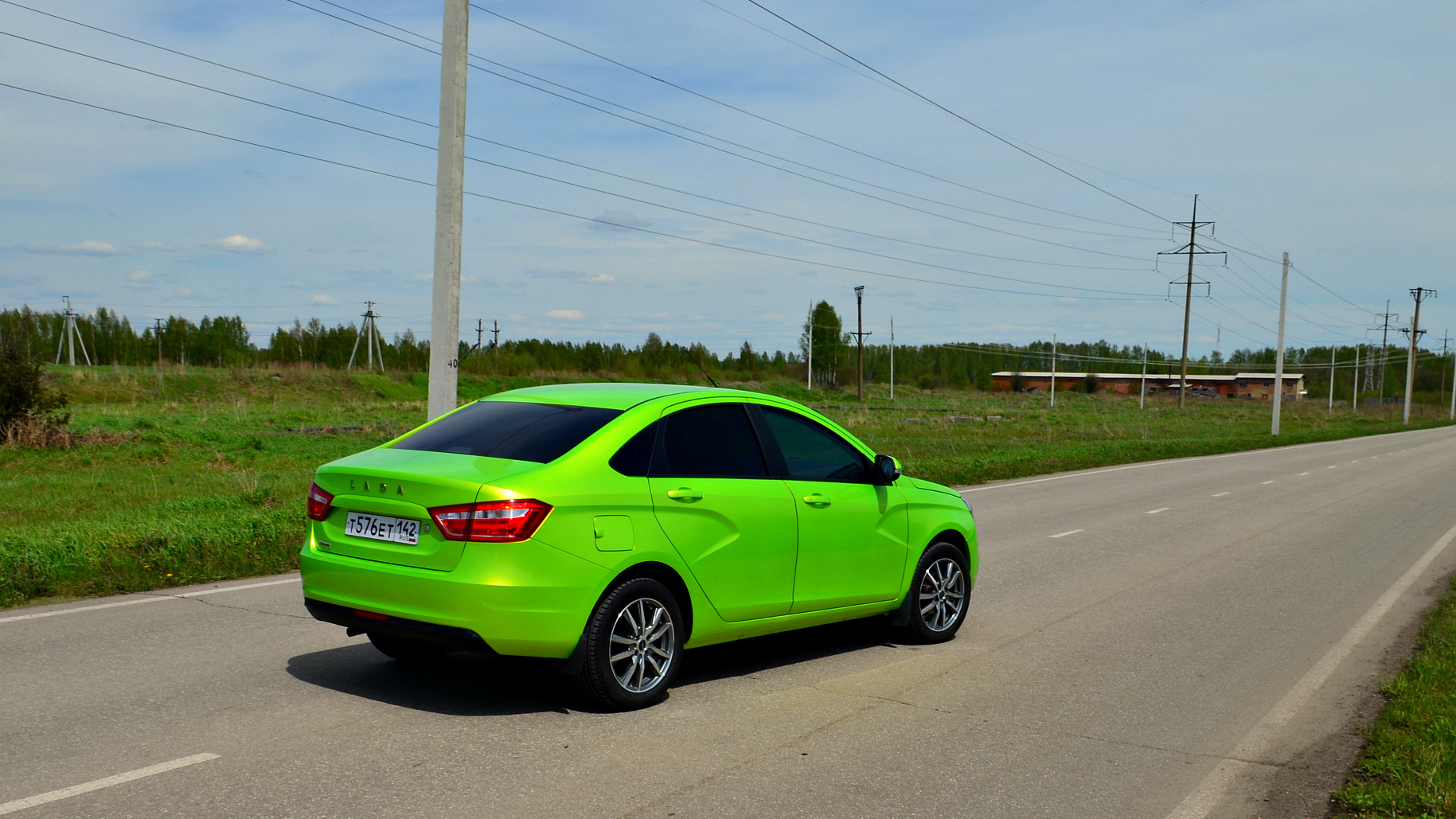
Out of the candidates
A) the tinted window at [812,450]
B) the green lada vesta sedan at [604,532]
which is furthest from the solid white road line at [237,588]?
the tinted window at [812,450]

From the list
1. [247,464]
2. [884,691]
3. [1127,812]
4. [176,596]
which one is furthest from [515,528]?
[247,464]

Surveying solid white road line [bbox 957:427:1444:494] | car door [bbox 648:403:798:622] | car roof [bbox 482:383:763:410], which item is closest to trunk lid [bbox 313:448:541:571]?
car roof [bbox 482:383:763:410]

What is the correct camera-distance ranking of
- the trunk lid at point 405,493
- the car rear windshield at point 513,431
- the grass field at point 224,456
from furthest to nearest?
the grass field at point 224,456 → the car rear windshield at point 513,431 → the trunk lid at point 405,493

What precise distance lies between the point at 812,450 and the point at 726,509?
3.28ft

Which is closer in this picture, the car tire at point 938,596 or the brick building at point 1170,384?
the car tire at point 938,596

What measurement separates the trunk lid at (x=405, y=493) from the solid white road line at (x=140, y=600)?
3229 millimetres

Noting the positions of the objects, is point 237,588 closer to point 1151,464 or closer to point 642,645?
point 642,645

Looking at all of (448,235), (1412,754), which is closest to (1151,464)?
(448,235)

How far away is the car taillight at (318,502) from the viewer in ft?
Answer: 19.8

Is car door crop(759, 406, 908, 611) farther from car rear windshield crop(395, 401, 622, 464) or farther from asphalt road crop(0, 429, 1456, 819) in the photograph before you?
car rear windshield crop(395, 401, 622, 464)

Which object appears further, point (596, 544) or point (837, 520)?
point (837, 520)

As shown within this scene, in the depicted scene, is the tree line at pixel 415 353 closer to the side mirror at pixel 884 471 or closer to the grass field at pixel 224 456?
the grass field at pixel 224 456

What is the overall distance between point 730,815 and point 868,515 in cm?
313

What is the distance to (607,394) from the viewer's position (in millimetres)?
6586
